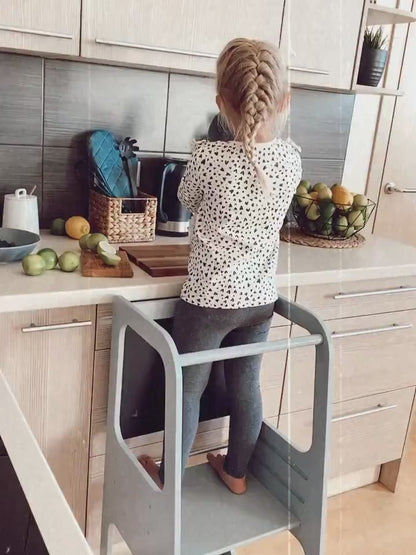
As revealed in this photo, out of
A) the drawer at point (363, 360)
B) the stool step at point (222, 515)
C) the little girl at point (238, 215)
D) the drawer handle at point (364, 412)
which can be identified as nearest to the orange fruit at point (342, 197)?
the drawer at point (363, 360)

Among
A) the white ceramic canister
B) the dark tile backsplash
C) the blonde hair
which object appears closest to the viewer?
the blonde hair

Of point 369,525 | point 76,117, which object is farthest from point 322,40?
point 369,525

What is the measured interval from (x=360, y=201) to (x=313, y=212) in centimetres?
15

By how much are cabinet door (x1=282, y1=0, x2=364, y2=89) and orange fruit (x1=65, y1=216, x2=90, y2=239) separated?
0.78m

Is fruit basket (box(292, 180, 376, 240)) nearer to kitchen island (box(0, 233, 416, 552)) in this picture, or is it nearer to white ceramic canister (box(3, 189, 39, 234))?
kitchen island (box(0, 233, 416, 552))

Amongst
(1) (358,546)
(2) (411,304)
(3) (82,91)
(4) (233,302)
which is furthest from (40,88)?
(1) (358,546)

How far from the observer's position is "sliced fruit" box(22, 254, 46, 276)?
1.34 meters

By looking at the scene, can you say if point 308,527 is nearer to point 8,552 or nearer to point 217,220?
point 217,220

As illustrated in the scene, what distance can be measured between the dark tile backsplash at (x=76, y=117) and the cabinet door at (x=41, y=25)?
0.88ft

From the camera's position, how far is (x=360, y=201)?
1914mm

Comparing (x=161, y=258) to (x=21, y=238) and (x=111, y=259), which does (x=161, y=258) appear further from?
(x=21, y=238)

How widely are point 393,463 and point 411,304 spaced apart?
67cm

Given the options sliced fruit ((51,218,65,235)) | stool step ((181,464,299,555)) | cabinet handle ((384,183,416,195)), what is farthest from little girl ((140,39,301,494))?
cabinet handle ((384,183,416,195))

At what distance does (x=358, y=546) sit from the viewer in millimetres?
1907
